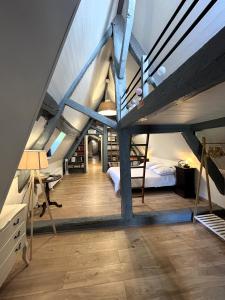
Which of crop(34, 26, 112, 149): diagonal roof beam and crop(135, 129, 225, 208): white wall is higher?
crop(34, 26, 112, 149): diagonal roof beam

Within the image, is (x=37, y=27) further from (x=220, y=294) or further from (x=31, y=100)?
(x=220, y=294)

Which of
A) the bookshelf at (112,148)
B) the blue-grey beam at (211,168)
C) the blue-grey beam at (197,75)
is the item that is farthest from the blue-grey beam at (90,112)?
the bookshelf at (112,148)

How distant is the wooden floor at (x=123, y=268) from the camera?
171cm

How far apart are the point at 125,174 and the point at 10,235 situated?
76.1 inches

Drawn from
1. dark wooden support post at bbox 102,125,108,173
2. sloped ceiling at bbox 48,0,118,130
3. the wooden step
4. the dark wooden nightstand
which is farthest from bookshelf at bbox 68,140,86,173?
the wooden step

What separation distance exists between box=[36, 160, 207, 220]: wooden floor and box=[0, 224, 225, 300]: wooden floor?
2.39 ft

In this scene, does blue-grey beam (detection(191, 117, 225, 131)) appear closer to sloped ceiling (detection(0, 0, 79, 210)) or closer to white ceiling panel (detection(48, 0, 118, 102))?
white ceiling panel (detection(48, 0, 118, 102))

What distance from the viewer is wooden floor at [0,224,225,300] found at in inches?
67.5

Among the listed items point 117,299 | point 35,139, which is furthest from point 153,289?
point 35,139

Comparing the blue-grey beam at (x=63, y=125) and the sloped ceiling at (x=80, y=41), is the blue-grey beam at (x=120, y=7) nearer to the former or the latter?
the sloped ceiling at (x=80, y=41)

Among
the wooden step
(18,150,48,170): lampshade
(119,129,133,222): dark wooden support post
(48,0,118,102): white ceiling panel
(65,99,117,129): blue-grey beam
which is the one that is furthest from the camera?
(65,99,117,129): blue-grey beam

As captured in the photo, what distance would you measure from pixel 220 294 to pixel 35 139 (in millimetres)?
3027

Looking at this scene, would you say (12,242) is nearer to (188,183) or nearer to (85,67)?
(85,67)

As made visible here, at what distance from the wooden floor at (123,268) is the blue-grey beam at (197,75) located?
171cm
